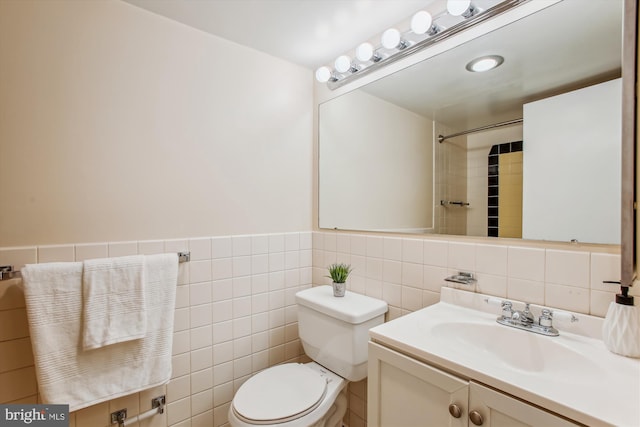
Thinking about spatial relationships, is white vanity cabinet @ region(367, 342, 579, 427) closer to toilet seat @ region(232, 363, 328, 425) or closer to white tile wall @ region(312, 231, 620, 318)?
toilet seat @ region(232, 363, 328, 425)

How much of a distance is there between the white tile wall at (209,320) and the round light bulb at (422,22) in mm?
1120

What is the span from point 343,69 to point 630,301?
1432 mm

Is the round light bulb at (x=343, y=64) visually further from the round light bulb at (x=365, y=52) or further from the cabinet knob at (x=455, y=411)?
the cabinet knob at (x=455, y=411)

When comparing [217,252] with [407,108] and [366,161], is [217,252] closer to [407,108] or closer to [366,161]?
[366,161]

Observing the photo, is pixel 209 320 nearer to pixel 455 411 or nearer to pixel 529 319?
pixel 455 411

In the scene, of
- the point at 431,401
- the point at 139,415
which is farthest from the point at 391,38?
the point at 139,415

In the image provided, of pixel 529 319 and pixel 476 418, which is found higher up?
pixel 529 319

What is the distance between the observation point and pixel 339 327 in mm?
1299

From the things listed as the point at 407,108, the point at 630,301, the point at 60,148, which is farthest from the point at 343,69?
the point at 630,301

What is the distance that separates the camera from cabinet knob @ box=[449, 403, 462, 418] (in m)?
0.73

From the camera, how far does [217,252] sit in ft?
4.72

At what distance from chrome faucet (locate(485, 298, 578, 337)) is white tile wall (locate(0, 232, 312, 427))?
0.95 meters

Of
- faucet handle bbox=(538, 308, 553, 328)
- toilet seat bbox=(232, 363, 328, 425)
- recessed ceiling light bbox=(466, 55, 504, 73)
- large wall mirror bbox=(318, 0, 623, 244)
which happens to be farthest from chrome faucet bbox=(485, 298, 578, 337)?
recessed ceiling light bbox=(466, 55, 504, 73)

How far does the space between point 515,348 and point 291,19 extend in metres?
1.59
